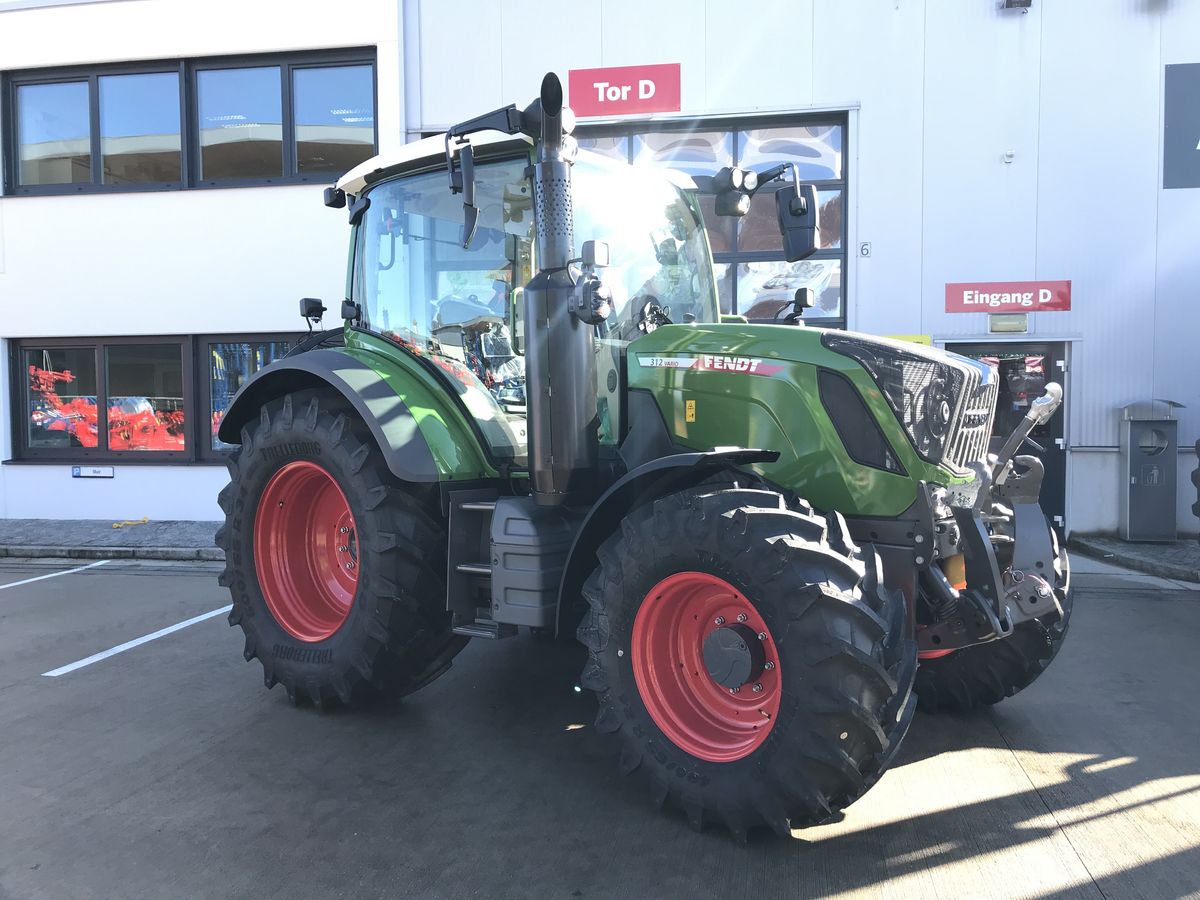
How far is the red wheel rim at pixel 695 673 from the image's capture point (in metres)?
3.11

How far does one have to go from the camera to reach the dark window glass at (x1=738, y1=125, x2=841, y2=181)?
32.4ft

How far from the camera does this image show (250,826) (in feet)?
10.5

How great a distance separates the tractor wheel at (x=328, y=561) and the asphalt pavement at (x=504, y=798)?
11.8 inches

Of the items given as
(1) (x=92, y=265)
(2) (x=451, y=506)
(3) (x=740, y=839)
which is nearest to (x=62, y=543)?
(1) (x=92, y=265)

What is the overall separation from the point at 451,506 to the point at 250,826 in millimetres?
1485

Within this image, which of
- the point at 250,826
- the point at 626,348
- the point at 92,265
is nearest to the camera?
the point at 250,826

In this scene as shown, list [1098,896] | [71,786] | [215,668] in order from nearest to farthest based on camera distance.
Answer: [1098,896], [71,786], [215,668]

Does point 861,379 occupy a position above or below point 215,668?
above

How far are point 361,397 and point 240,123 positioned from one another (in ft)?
27.8

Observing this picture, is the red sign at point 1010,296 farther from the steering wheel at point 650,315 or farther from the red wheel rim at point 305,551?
the red wheel rim at point 305,551

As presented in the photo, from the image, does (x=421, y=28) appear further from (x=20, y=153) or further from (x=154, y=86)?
(x=20, y=153)

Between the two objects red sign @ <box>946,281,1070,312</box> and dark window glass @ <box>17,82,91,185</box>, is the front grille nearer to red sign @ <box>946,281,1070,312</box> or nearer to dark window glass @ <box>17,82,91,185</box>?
red sign @ <box>946,281,1070,312</box>

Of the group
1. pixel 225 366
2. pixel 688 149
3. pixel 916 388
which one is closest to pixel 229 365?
pixel 225 366

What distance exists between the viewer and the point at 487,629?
153 inches
